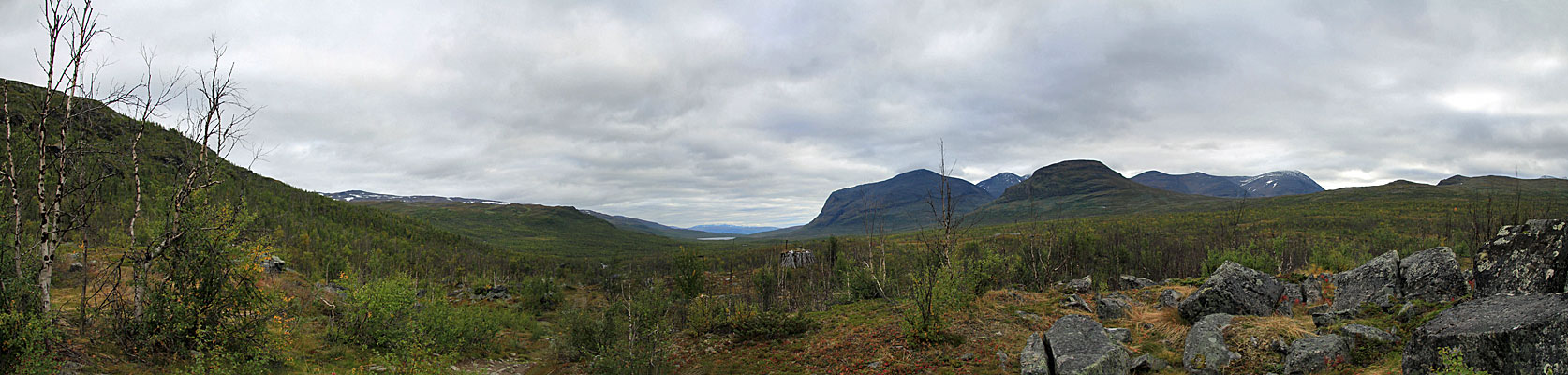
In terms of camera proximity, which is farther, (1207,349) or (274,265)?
(274,265)

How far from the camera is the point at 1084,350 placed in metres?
9.66

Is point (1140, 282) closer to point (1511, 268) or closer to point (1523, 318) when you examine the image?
point (1511, 268)

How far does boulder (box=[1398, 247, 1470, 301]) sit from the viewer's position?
920cm

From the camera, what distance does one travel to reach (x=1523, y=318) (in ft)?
17.5

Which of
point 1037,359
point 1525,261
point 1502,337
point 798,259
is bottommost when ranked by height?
point 798,259

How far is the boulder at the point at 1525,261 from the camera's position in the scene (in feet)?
20.7

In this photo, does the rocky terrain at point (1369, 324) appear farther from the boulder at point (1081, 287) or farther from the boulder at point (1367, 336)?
the boulder at point (1081, 287)

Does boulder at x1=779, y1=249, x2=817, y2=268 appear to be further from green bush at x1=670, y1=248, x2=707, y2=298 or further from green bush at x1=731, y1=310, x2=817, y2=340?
green bush at x1=731, y1=310, x2=817, y2=340

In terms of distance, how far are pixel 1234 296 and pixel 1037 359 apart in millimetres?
5283

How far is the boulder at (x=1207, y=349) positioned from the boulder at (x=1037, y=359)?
2202mm

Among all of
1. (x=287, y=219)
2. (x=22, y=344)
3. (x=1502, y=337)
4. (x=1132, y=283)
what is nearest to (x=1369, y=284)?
(x=1502, y=337)

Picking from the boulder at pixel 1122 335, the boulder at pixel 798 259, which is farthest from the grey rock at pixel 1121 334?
the boulder at pixel 798 259

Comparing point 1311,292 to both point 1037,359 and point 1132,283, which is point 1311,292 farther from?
point 1132,283

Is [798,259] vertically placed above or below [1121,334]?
below
